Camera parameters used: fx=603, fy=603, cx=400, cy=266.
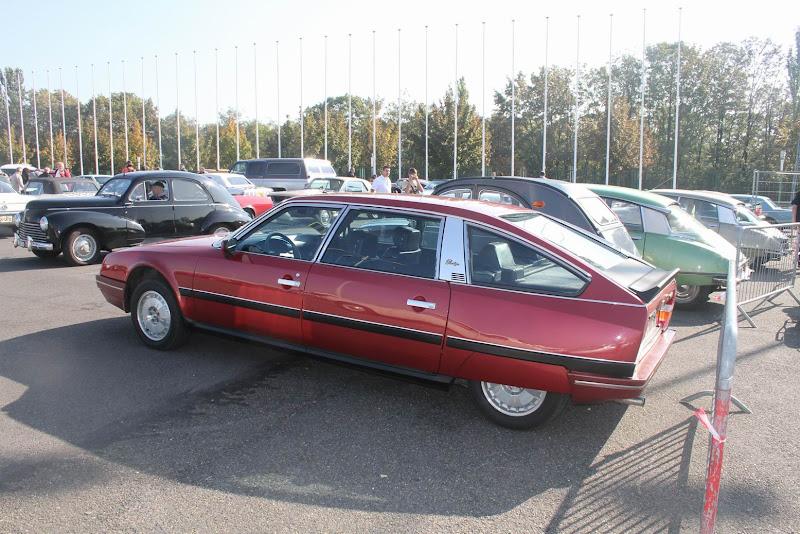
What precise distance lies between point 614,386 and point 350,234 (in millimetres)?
2292

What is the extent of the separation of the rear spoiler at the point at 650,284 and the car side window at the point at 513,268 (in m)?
0.39

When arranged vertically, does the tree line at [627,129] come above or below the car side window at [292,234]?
above

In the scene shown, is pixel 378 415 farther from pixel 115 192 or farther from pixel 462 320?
pixel 115 192

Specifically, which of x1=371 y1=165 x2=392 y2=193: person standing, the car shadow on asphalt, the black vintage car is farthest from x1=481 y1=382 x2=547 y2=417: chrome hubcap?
x1=371 y1=165 x2=392 y2=193: person standing

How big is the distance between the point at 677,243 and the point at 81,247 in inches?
395

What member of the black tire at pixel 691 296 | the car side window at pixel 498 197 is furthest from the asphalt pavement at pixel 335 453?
the car side window at pixel 498 197

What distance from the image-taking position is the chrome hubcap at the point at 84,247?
10945 mm

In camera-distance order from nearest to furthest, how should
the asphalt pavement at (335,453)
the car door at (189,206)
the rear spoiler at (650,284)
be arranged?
the asphalt pavement at (335,453)
the rear spoiler at (650,284)
the car door at (189,206)

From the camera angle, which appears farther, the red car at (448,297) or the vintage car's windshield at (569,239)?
the vintage car's windshield at (569,239)

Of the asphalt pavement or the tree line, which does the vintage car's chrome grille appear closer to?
the asphalt pavement

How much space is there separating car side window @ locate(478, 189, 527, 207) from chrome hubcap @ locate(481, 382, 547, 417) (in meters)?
4.23

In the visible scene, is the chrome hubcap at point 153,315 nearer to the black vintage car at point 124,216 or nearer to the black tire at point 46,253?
the black vintage car at point 124,216

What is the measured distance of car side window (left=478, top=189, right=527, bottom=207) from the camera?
8148 mm

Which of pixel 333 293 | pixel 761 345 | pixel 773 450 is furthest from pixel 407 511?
pixel 761 345
